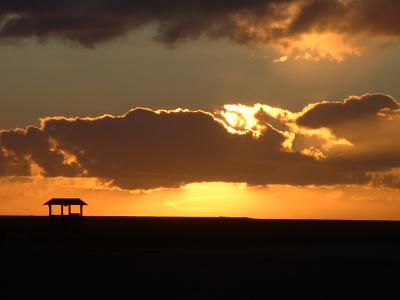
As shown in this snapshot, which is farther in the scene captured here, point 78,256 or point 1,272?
point 78,256

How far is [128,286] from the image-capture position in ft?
99.1

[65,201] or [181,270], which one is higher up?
[65,201]

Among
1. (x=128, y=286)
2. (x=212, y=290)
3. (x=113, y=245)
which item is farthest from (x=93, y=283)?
(x=113, y=245)

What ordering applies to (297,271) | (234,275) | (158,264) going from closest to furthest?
1. (234,275)
2. (297,271)
3. (158,264)

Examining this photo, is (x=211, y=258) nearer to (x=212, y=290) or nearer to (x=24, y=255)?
(x=24, y=255)

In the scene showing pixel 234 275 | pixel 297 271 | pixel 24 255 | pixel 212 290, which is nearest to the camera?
pixel 212 290

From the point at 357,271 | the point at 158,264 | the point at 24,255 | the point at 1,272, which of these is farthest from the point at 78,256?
the point at 357,271

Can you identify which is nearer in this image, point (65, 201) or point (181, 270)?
point (181, 270)

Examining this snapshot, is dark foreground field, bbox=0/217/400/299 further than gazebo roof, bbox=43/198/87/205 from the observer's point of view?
No

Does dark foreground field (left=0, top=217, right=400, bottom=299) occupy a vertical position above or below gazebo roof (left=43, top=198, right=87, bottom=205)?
below

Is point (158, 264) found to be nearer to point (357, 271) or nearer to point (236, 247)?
point (357, 271)

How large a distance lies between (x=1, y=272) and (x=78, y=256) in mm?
9693

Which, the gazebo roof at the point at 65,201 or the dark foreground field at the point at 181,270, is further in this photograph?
the gazebo roof at the point at 65,201

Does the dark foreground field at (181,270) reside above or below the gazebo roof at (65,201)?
below
